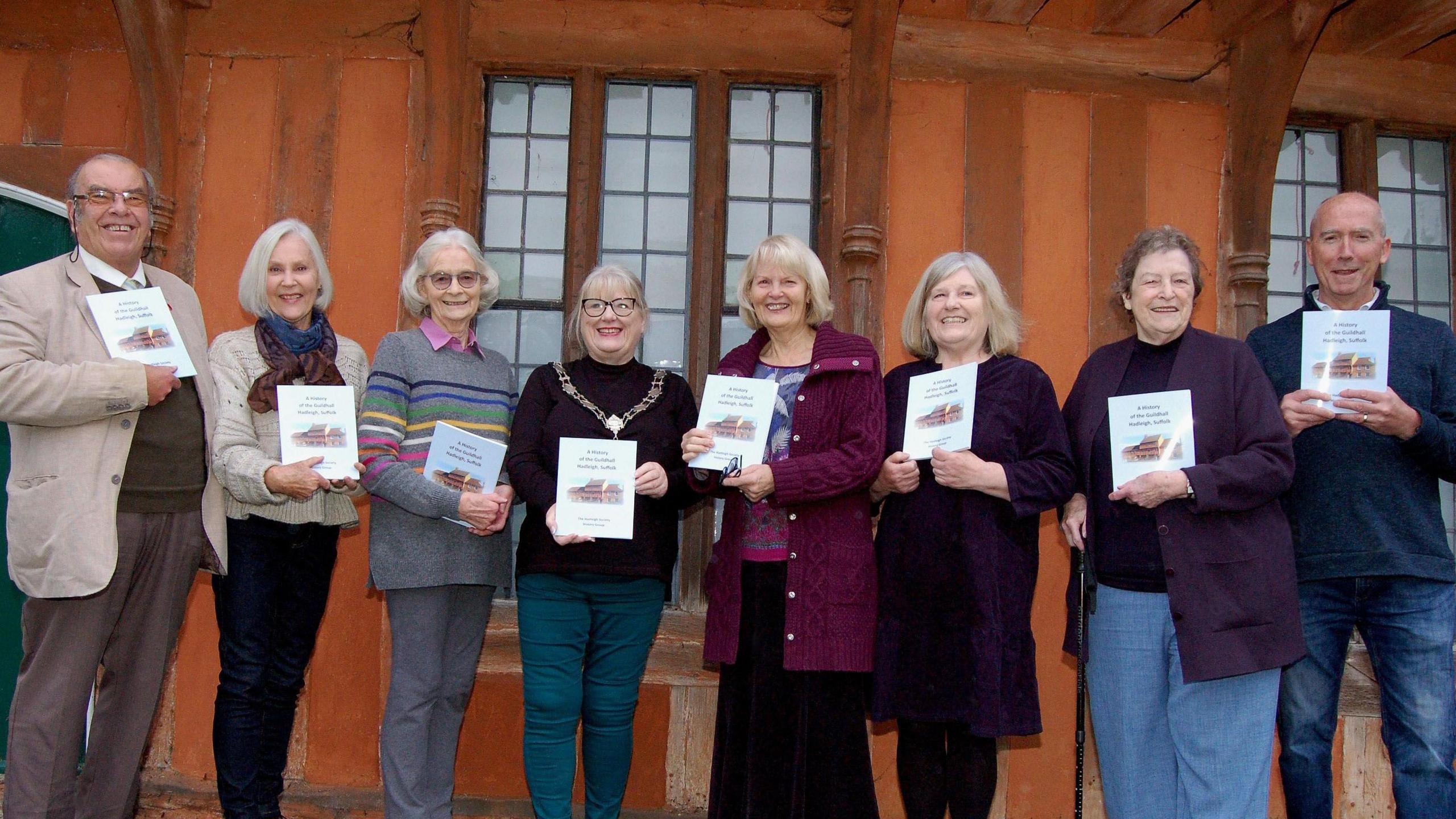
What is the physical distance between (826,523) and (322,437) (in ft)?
5.08

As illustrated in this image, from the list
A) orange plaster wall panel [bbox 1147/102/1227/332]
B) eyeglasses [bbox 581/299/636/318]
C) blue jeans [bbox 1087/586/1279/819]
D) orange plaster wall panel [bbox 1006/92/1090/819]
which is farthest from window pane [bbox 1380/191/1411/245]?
eyeglasses [bbox 581/299/636/318]

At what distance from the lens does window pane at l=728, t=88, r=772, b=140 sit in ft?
14.2

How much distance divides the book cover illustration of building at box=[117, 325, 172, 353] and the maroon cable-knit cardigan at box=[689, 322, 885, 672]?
167 centimetres

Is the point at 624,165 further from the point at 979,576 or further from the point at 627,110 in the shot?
the point at 979,576

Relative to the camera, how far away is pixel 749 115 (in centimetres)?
434

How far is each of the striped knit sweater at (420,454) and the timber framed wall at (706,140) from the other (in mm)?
1117

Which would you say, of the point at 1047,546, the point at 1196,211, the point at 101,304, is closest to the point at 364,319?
the point at 101,304

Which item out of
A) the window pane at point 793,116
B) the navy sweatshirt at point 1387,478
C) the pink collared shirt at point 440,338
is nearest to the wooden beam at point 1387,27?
the navy sweatshirt at point 1387,478

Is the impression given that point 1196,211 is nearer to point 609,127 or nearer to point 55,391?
point 609,127

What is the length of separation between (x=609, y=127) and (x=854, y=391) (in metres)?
2.13

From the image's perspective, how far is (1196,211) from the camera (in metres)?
4.21

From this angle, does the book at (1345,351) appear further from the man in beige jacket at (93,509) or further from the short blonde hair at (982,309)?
the man in beige jacket at (93,509)

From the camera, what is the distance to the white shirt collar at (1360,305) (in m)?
3.00

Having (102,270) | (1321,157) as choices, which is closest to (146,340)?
(102,270)
